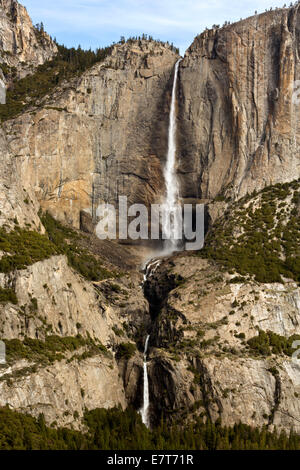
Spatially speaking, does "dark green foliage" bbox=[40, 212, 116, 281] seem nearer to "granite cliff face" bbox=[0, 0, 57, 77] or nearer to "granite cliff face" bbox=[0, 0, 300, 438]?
"granite cliff face" bbox=[0, 0, 300, 438]

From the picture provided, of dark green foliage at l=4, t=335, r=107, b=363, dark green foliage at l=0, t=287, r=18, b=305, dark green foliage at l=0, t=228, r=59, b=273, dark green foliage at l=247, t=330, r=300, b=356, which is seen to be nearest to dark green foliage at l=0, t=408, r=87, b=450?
dark green foliage at l=4, t=335, r=107, b=363

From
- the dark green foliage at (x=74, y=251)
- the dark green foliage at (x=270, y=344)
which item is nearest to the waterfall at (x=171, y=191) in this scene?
the dark green foliage at (x=74, y=251)

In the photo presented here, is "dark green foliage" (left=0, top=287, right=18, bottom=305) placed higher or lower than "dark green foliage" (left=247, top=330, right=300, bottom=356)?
higher

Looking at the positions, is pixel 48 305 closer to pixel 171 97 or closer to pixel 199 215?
pixel 199 215

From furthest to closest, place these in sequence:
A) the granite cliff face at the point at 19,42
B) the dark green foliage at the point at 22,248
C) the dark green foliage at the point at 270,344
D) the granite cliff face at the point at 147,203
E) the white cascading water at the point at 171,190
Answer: the granite cliff face at the point at 19,42 → the white cascading water at the point at 171,190 → the dark green foliage at the point at 270,344 → the dark green foliage at the point at 22,248 → the granite cliff face at the point at 147,203

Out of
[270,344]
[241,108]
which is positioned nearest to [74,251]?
[270,344]

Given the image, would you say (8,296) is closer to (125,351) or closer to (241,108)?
(125,351)

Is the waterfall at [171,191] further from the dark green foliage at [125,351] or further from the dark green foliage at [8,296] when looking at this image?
the dark green foliage at [8,296]
